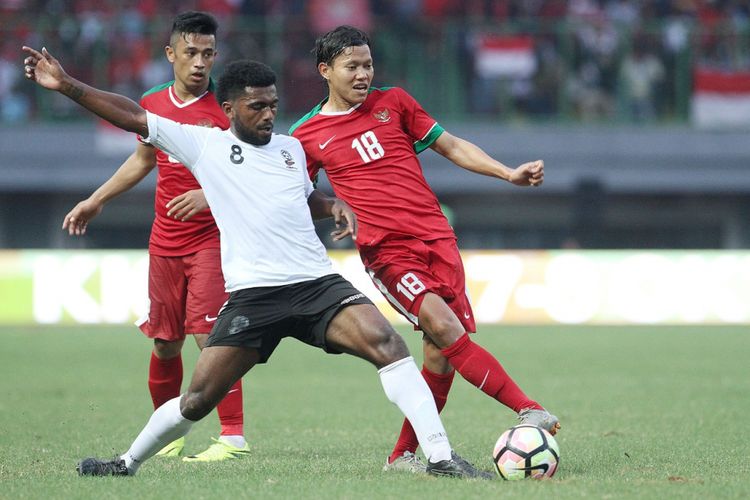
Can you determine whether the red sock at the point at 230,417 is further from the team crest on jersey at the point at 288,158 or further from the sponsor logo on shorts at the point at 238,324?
the team crest on jersey at the point at 288,158

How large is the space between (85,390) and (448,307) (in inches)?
224

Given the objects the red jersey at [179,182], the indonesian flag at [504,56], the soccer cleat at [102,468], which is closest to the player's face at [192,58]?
the red jersey at [179,182]

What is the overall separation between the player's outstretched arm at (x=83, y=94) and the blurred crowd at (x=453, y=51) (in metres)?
16.6

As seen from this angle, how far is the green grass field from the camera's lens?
5.89 metres

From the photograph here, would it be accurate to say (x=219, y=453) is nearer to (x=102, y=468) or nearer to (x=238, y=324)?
(x=102, y=468)

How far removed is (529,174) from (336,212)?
1.08 metres

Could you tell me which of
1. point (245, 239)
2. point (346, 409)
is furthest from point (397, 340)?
point (346, 409)

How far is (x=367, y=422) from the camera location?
9039 millimetres

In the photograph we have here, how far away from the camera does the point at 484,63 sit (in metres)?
22.7

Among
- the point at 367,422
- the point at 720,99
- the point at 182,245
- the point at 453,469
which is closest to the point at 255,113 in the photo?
the point at 182,245

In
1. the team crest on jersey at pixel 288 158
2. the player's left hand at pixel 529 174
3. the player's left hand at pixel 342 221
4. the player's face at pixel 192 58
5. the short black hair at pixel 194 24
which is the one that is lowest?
the player's left hand at pixel 342 221

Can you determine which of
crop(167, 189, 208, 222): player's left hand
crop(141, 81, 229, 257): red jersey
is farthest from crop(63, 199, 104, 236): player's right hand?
crop(167, 189, 208, 222): player's left hand

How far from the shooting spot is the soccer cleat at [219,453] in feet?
23.6

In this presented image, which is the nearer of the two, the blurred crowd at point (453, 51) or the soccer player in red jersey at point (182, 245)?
the soccer player in red jersey at point (182, 245)
